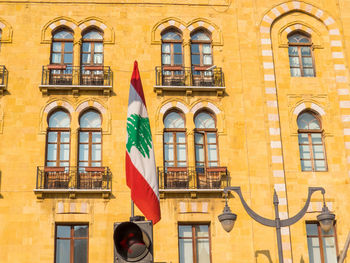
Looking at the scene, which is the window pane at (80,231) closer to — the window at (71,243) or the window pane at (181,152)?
the window at (71,243)

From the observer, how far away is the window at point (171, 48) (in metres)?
25.4

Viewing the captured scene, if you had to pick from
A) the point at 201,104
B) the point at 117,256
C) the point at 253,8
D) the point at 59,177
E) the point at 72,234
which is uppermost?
the point at 253,8

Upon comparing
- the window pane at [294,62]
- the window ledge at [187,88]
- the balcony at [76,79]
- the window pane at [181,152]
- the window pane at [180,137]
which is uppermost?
the window pane at [294,62]

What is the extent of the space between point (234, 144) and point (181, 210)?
3587mm


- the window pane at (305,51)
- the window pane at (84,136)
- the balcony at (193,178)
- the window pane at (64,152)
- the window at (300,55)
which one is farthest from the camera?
the window pane at (305,51)

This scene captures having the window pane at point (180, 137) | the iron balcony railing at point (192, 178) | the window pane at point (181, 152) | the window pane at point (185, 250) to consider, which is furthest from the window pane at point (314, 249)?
the window pane at point (180, 137)

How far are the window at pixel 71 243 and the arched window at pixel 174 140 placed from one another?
426 cm

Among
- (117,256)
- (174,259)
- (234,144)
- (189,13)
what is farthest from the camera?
(189,13)

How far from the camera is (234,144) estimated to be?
24.0m

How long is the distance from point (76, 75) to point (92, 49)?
1.54 metres

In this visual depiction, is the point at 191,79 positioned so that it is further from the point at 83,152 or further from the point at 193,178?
the point at 83,152

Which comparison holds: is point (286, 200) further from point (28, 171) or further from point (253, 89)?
point (28, 171)

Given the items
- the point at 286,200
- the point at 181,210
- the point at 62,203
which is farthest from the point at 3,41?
the point at 286,200

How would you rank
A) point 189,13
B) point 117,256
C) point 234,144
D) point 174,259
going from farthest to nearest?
point 189,13 < point 234,144 < point 174,259 < point 117,256
